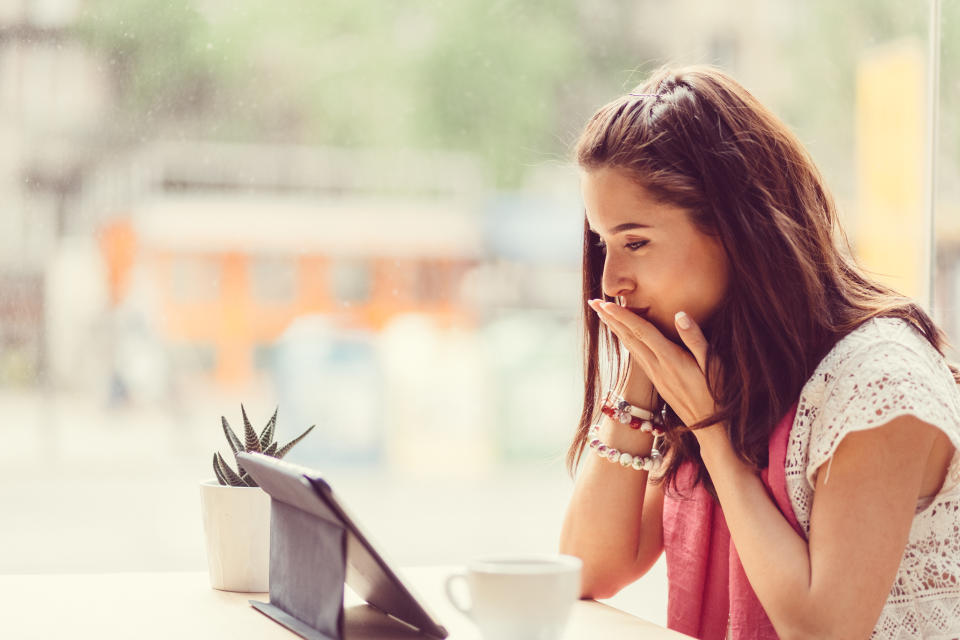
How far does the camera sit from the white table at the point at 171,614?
1.06m

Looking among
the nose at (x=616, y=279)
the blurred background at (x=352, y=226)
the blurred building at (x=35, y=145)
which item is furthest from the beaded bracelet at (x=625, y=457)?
the blurred building at (x=35, y=145)

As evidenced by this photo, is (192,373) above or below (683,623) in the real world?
above

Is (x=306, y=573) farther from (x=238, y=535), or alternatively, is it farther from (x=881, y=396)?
(x=881, y=396)

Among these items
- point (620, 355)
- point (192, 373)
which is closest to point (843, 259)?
point (620, 355)

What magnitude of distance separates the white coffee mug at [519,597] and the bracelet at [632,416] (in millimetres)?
A: 527

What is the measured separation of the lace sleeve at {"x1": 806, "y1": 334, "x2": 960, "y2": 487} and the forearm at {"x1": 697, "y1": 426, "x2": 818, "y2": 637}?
0.24 feet

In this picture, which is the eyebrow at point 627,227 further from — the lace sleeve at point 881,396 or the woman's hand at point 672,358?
the lace sleeve at point 881,396

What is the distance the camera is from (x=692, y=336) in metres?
1.28

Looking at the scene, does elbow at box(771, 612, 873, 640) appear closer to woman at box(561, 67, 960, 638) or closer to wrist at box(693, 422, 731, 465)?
woman at box(561, 67, 960, 638)

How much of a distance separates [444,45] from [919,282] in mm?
1246

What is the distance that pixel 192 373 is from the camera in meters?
2.25

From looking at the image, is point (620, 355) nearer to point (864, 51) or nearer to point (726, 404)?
point (726, 404)

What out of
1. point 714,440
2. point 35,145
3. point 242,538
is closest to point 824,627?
point 714,440

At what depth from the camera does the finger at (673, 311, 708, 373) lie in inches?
50.1
